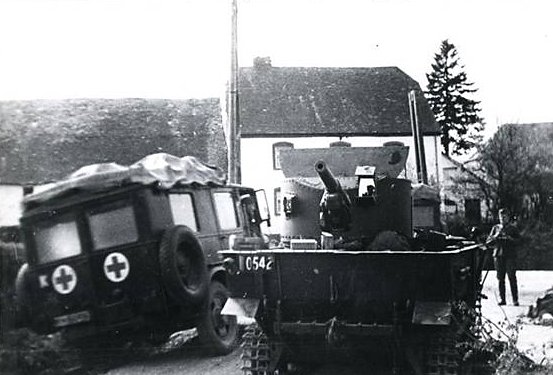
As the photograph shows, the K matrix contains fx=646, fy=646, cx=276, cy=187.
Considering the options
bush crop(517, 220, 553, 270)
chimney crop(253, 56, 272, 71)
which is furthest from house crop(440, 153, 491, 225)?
chimney crop(253, 56, 272, 71)

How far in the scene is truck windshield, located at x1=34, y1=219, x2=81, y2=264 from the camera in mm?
7574

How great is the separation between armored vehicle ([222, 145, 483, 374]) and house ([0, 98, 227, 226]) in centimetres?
1310

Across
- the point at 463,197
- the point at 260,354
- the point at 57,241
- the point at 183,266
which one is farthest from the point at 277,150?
the point at 260,354

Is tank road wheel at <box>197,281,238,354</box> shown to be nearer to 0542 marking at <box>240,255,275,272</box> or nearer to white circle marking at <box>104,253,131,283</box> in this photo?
white circle marking at <box>104,253,131,283</box>

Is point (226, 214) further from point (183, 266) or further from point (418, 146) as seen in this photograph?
point (418, 146)

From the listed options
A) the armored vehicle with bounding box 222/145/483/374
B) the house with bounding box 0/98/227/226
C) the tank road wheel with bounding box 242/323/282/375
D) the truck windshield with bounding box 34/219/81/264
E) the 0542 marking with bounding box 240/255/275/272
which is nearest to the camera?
the armored vehicle with bounding box 222/145/483/374

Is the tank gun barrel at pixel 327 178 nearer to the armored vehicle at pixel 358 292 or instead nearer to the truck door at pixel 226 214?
the armored vehicle at pixel 358 292

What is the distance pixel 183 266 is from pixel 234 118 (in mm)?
5843

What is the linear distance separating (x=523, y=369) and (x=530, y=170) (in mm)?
15851

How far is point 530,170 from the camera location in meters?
20.5

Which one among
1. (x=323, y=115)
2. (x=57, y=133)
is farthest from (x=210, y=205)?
(x=323, y=115)

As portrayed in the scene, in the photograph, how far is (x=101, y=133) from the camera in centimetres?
2216

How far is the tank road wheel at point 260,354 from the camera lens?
6793 millimetres

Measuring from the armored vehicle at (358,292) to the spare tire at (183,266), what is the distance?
1.06 m
